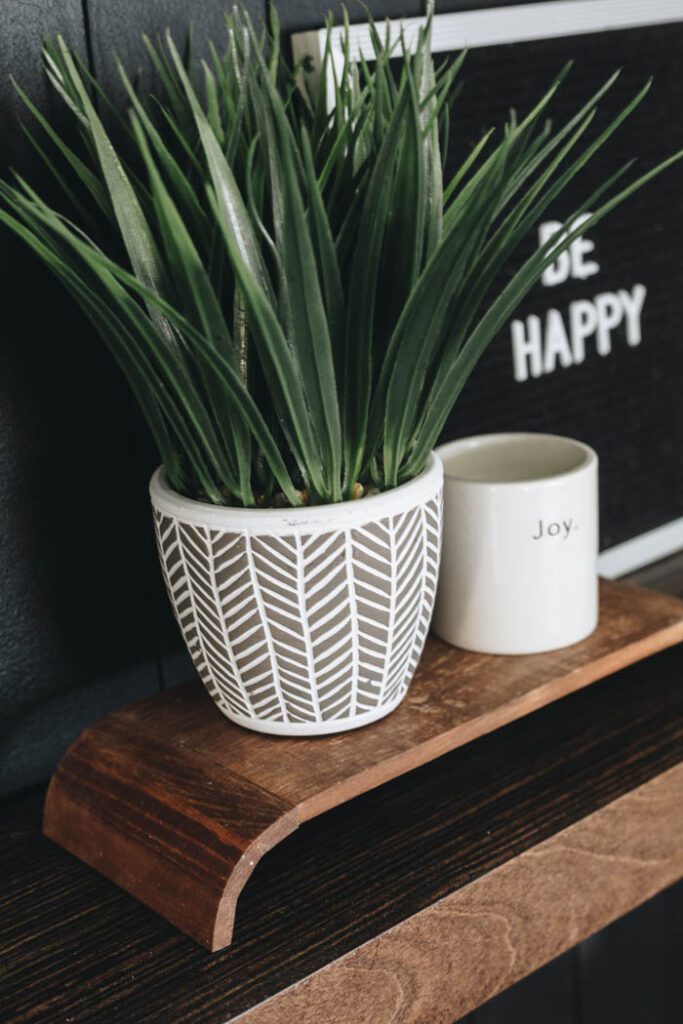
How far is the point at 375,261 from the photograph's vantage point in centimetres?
48

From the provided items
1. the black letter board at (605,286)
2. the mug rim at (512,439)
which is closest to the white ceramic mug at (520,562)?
the mug rim at (512,439)

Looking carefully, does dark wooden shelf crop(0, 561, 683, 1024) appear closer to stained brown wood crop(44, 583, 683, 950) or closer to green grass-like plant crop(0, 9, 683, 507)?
stained brown wood crop(44, 583, 683, 950)

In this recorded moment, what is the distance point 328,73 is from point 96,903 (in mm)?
423

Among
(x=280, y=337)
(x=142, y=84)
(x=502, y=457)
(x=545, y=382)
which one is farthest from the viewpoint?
(x=545, y=382)

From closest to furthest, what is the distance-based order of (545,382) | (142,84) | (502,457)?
(142,84), (502,457), (545,382)

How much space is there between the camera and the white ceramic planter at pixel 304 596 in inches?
20.2

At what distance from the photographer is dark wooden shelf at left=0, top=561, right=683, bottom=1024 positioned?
0.49 m

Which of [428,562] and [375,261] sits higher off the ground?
[375,261]

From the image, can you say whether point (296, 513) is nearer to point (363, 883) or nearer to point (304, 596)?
point (304, 596)

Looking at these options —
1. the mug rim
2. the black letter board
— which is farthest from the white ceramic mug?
the black letter board

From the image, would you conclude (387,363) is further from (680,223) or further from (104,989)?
(680,223)

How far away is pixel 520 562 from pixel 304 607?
0.15 metres

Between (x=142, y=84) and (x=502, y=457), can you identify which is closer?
(x=142, y=84)

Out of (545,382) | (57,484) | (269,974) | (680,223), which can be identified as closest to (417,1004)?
(269,974)
